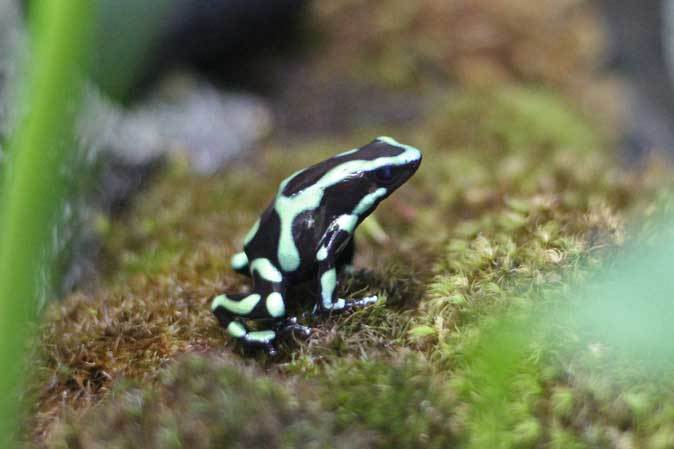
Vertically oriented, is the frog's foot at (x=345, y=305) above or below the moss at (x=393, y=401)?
above

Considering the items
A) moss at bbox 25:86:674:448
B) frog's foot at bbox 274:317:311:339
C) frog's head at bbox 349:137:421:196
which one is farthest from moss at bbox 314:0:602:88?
frog's foot at bbox 274:317:311:339

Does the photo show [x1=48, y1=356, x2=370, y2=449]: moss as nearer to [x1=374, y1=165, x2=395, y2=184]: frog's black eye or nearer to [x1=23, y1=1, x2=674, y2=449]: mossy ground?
[x1=23, y1=1, x2=674, y2=449]: mossy ground

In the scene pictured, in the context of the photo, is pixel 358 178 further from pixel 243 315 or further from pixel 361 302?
pixel 243 315

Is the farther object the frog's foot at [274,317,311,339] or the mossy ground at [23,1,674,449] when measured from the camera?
the frog's foot at [274,317,311,339]

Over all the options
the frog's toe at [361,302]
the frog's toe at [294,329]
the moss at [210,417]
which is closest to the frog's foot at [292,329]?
the frog's toe at [294,329]

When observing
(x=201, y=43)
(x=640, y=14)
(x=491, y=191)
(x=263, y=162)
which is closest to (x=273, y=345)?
(x=491, y=191)

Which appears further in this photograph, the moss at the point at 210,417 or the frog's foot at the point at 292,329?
the frog's foot at the point at 292,329

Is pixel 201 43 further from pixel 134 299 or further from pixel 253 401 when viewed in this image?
pixel 253 401

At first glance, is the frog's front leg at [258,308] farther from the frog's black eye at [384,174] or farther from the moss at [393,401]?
the frog's black eye at [384,174]
